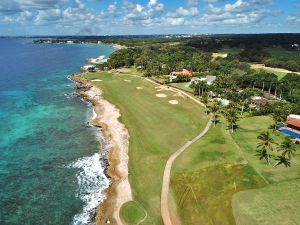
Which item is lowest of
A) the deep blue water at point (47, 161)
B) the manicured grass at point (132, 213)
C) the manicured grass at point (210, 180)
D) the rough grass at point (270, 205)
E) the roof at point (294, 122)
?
the deep blue water at point (47, 161)

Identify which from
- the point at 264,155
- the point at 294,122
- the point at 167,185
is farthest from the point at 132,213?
the point at 294,122

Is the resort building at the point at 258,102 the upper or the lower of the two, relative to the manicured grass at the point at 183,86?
upper


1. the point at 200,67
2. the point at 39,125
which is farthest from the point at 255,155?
the point at 200,67

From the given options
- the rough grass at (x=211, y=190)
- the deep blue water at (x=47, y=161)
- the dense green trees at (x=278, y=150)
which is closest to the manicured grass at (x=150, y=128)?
the rough grass at (x=211, y=190)

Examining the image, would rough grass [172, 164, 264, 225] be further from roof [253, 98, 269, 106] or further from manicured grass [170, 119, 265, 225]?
roof [253, 98, 269, 106]

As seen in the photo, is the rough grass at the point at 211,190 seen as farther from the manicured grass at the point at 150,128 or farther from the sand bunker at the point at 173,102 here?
the sand bunker at the point at 173,102

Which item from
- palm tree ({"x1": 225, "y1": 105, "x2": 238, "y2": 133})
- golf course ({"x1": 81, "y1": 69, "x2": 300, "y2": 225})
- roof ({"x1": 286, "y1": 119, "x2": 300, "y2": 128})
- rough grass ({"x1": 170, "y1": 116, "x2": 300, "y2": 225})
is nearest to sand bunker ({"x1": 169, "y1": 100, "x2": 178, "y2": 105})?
golf course ({"x1": 81, "y1": 69, "x2": 300, "y2": 225})

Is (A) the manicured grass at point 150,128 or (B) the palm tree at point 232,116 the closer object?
(A) the manicured grass at point 150,128

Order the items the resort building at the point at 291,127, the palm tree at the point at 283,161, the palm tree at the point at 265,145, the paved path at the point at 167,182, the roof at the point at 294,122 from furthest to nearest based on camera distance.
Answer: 1. the roof at the point at 294,122
2. the resort building at the point at 291,127
3. the palm tree at the point at 265,145
4. the palm tree at the point at 283,161
5. the paved path at the point at 167,182
